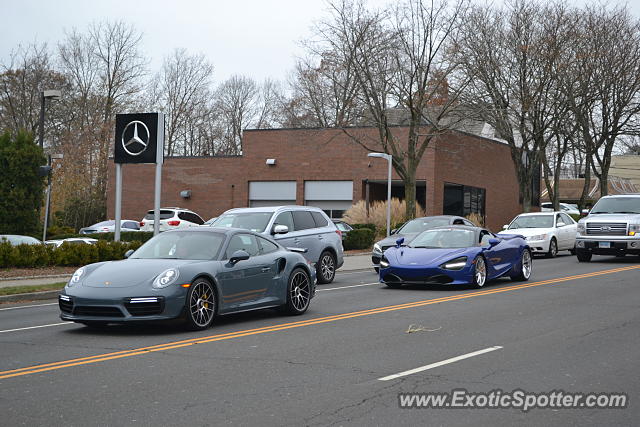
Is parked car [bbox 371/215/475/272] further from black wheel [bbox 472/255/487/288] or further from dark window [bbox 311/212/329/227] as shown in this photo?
black wheel [bbox 472/255/487/288]

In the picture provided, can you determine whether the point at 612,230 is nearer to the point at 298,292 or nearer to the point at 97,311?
the point at 298,292

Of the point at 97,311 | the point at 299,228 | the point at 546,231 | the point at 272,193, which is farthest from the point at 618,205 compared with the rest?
the point at 272,193

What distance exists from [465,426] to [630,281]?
13.8m

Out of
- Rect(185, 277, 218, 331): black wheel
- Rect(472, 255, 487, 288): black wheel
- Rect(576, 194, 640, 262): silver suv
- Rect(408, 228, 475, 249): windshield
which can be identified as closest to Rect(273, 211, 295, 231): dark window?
Rect(408, 228, 475, 249): windshield

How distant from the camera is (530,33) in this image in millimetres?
38750

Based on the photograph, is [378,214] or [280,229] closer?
[280,229]

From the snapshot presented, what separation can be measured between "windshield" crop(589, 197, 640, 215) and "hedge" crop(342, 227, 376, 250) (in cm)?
999

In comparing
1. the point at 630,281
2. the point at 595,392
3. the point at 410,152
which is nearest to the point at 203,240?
the point at 595,392

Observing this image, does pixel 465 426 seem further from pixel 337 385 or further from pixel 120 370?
pixel 120 370

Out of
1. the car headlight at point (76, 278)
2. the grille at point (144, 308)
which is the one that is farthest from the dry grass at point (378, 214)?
the grille at point (144, 308)

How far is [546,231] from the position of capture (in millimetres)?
28562

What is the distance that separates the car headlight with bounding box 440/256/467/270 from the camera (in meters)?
16.2

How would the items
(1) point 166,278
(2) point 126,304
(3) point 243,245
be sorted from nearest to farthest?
(2) point 126,304 < (1) point 166,278 < (3) point 243,245

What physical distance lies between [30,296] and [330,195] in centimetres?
3174
